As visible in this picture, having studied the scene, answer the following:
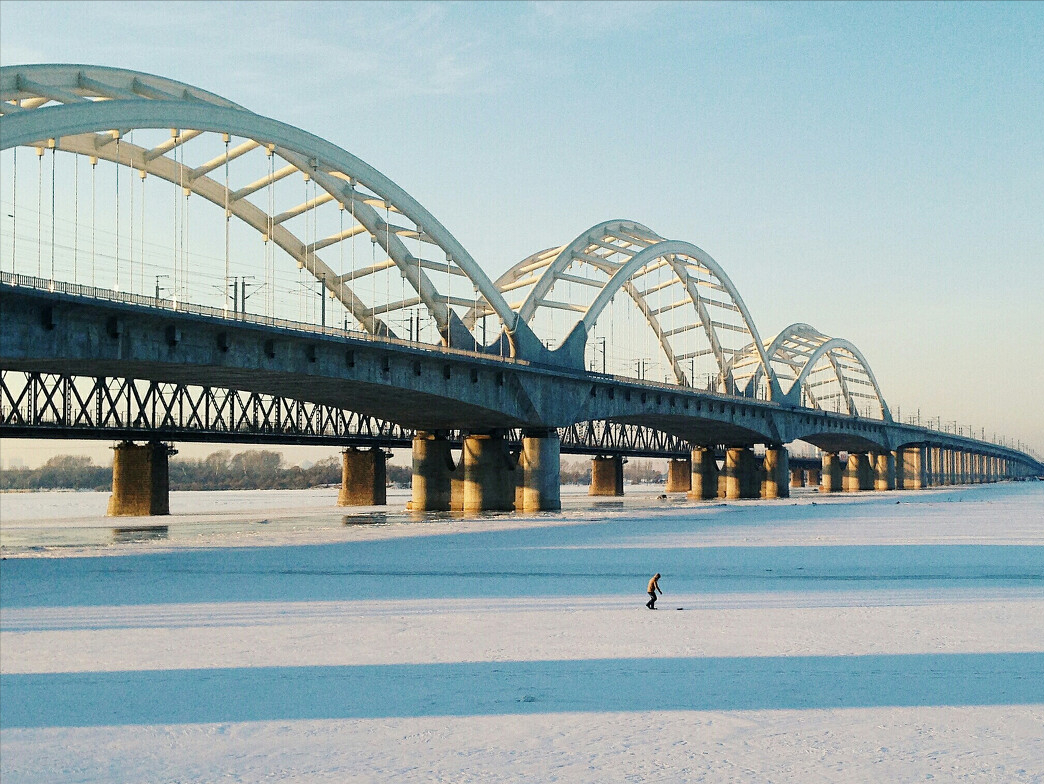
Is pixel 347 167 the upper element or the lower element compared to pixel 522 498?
upper

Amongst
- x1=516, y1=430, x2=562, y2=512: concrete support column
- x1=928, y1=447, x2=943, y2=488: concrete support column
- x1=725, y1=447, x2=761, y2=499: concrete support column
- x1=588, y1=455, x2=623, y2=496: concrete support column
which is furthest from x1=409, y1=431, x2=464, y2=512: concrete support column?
x1=928, y1=447, x2=943, y2=488: concrete support column

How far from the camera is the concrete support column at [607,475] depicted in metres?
125

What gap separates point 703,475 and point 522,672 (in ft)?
280

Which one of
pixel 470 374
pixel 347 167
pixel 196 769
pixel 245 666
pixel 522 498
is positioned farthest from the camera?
pixel 522 498

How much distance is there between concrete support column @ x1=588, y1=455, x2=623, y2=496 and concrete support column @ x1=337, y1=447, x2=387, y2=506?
4158 centimetres

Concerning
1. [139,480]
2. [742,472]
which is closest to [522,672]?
[139,480]

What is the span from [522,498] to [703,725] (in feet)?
160

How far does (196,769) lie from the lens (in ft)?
27.6

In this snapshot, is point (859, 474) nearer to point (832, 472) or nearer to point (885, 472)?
point (832, 472)

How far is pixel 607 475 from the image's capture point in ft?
413

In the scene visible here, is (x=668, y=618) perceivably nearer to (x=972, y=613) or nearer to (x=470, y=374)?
(x=972, y=613)

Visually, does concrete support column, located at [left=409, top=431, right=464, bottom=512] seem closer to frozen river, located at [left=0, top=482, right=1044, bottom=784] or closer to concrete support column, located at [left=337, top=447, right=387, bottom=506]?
concrete support column, located at [left=337, top=447, right=387, bottom=506]

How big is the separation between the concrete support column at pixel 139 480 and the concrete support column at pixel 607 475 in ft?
212

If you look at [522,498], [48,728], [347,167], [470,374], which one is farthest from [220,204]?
[48,728]
